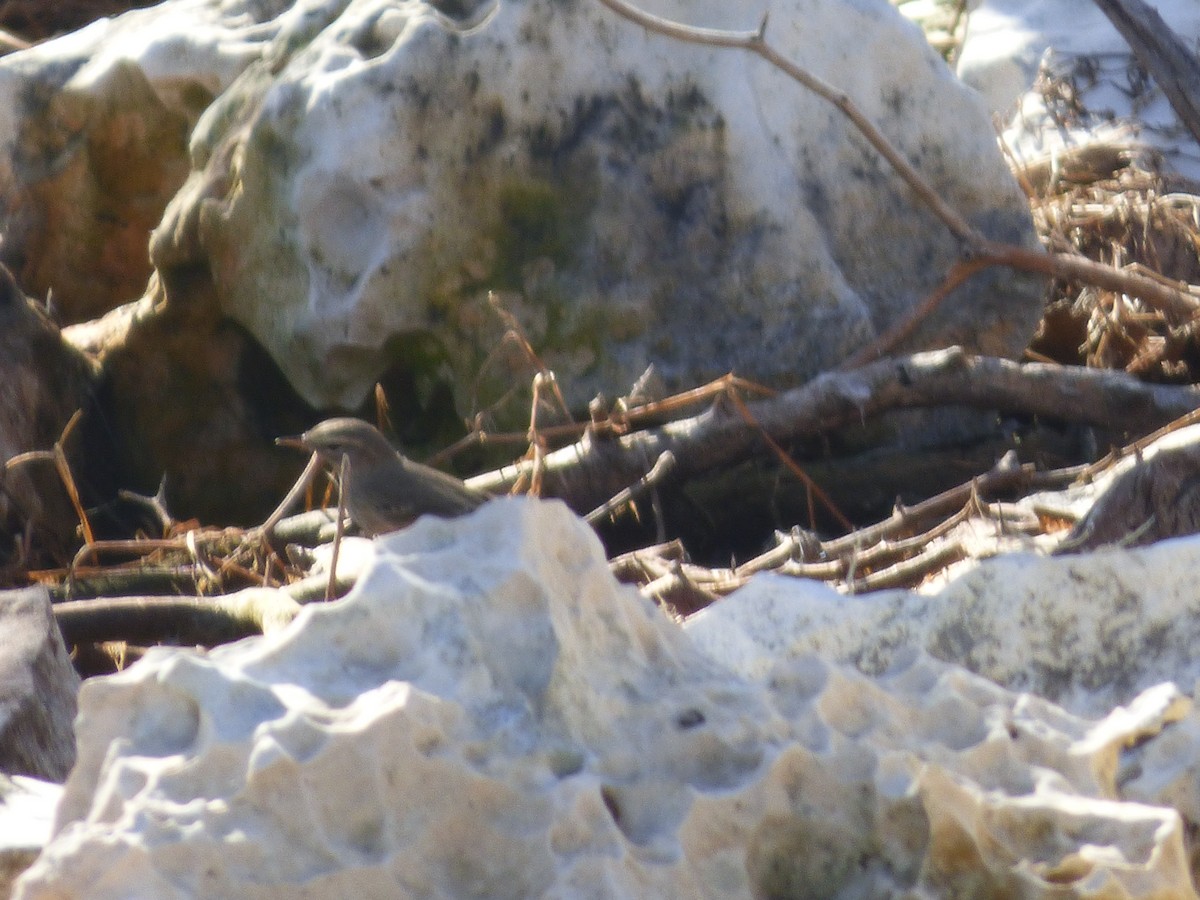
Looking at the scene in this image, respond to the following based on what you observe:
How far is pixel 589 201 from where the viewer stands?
467cm

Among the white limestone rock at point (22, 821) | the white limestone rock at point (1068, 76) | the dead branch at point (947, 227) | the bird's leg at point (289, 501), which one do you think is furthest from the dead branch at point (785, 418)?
the white limestone rock at point (1068, 76)

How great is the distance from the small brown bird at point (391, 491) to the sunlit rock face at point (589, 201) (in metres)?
0.70

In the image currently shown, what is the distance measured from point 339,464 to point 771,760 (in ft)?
8.43

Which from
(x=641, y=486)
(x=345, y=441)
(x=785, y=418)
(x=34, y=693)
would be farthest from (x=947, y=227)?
(x=34, y=693)

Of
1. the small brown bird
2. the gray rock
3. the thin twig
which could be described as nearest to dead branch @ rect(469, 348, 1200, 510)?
the thin twig

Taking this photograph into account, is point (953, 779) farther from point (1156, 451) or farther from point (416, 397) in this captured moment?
point (416, 397)

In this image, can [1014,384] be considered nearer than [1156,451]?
No

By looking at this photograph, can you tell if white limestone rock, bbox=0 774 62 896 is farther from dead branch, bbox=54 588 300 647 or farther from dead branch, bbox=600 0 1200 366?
dead branch, bbox=600 0 1200 366

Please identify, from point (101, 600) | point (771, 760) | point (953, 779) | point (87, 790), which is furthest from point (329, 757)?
point (101, 600)

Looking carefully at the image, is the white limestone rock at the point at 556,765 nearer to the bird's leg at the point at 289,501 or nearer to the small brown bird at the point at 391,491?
the small brown bird at the point at 391,491

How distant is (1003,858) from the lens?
1.70m

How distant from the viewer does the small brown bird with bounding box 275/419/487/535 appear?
12.6 ft

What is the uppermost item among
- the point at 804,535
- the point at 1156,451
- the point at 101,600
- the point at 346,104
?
the point at 346,104

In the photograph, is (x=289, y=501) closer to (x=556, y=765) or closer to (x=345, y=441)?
(x=345, y=441)
